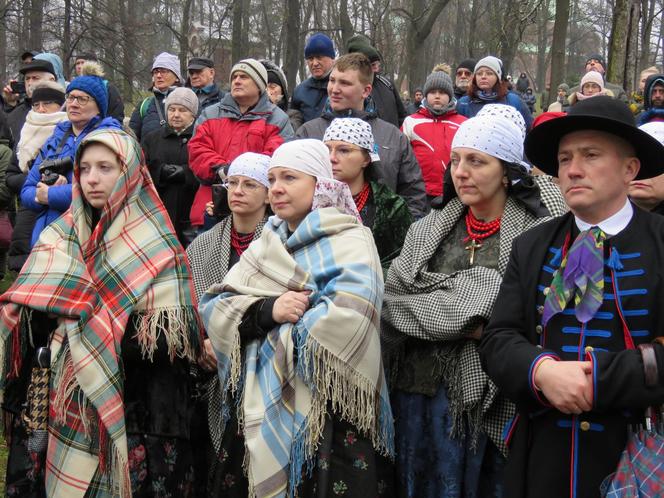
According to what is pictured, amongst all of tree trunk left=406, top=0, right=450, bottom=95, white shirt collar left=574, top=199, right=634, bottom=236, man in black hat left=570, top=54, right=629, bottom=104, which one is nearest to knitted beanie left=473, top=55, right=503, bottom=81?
man in black hat left=570, top=54, right=629, bottom=104

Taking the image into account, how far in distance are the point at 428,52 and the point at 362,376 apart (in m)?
37.9

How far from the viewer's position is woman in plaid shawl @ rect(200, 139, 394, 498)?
314 centimetres

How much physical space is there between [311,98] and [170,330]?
393cm

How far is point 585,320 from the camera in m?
2.50

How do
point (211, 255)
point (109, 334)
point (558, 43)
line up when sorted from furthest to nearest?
point (558, 43), point (211, 255), point (109, 334)

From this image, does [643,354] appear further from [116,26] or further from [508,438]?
[116,26]

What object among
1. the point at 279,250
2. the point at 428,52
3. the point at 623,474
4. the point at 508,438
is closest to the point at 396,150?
the point at 279,250

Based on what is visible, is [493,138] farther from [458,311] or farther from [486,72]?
[486,72]

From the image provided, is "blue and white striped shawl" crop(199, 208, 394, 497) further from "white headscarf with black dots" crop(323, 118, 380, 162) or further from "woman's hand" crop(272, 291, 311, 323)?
"white headscarf with black dots" crop(323, 118, 380, 162)

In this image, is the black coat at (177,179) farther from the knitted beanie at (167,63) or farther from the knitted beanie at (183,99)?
the knitted beanie at (167,63)

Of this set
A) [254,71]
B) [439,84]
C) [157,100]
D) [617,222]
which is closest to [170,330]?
[617,222]

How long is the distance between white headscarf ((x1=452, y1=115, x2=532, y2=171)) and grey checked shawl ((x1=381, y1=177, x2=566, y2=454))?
222 millimetres

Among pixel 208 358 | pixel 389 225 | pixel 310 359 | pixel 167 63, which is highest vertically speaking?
pixel 167 63

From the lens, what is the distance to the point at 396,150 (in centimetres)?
522
